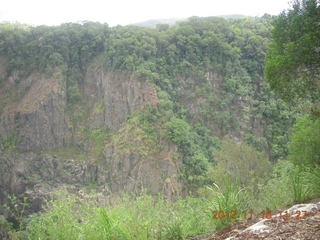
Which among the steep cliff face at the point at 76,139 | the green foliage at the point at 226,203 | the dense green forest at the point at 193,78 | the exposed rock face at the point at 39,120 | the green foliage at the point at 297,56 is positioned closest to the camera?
the green foliage at the point at 226,203

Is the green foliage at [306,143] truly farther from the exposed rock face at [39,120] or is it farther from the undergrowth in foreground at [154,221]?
the exposed rock face at [39,120]

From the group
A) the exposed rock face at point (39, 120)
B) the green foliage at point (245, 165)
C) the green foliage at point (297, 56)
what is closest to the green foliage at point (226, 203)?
the green foliage at point (297, 56)

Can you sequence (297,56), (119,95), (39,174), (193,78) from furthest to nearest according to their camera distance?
(193,78) < (119,95) < (39,174) < (297,56)

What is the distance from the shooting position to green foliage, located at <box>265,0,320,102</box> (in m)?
8.49

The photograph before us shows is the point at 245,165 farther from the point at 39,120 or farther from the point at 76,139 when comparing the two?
the point at 39,120

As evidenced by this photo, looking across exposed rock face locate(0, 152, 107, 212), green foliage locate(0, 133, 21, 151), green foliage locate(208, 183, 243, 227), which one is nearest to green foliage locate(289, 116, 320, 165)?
green foliage locate(208, 183, 243, 227)

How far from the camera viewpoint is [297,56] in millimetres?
8539

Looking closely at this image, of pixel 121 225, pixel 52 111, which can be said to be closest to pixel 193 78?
pixel 52 111

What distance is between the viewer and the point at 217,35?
101ft

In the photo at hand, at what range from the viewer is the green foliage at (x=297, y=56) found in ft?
27.9

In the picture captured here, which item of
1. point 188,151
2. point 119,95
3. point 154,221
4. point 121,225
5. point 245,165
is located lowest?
point 188,151

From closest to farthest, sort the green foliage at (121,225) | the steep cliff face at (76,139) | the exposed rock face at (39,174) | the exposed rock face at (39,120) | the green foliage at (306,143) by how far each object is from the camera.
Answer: the green foliage at (121,225), the green foliage at (306,143), the steep cliff face at (76,139), the exposed rock face at (39,174), the exposed rock face at (39,120)

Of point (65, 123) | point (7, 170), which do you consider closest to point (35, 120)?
point (65, 123)

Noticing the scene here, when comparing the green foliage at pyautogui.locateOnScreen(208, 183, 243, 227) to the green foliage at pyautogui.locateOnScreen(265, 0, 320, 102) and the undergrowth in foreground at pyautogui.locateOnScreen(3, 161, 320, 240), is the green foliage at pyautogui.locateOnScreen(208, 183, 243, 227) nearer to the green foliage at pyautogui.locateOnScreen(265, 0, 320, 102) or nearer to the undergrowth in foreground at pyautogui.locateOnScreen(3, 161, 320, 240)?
the undergrowth in foreground at pyautogui.locateOnScreen(3, 161, 320, 240)
